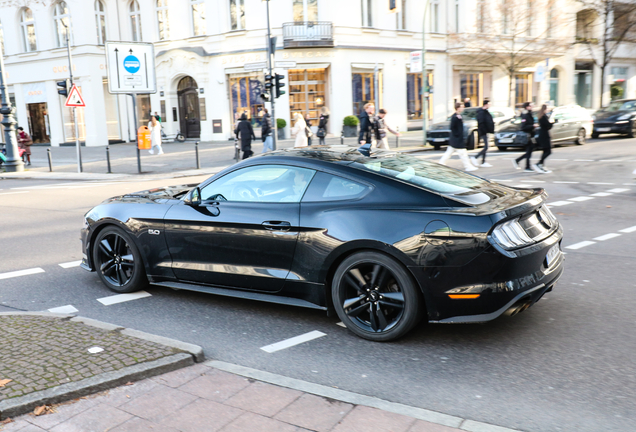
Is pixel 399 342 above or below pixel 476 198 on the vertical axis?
below

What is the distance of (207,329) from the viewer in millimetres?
4883

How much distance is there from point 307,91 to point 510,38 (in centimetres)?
1324

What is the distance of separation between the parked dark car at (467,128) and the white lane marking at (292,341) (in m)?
18.4

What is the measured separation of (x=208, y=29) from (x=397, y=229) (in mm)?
31782

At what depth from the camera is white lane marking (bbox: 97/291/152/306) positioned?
5668 mm

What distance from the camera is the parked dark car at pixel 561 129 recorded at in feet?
72.0

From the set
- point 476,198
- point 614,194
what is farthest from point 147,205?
point 614,194

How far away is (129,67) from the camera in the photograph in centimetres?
2050

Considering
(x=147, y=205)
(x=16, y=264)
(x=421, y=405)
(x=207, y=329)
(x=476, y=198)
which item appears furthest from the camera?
(x=16, y=264)

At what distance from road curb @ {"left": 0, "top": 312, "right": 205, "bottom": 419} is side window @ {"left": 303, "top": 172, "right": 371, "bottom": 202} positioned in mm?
1459

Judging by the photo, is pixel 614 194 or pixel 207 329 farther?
pixel 614 194

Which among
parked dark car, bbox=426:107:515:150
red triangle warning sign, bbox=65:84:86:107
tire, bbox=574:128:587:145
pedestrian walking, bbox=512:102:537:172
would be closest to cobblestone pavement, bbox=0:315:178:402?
pedestrian walking, bbox=512:102:537:172

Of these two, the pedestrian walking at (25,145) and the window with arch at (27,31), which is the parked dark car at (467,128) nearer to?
the pedestrian walking at (25,145)

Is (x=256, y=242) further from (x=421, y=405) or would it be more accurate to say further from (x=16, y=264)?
(x=16, y=264)
